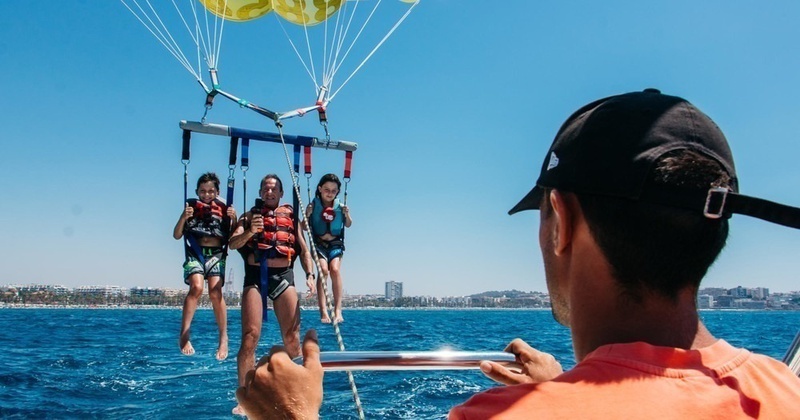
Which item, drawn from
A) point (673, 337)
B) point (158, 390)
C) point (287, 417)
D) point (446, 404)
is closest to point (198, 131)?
point (287, 417)

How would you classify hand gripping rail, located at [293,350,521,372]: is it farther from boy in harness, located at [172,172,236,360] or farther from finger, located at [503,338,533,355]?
boy in harness, located at [172,172,236,360]

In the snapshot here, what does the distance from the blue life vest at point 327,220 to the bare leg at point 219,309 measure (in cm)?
144

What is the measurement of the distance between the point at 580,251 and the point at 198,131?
5297mm

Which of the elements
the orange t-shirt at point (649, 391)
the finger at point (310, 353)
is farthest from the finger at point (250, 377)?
the orange t-shirt at point (649, 391)

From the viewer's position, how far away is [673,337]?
3.77 feet

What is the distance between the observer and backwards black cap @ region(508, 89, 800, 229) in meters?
1.09

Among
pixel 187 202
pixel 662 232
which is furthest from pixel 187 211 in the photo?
pixel 662 232

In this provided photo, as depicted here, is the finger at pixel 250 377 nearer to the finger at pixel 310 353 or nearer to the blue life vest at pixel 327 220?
the finger at pixel 310 353

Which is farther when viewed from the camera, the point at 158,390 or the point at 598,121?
the point at 158,390

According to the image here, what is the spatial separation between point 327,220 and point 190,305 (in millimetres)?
1903

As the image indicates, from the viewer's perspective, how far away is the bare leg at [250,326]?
20.6 ft

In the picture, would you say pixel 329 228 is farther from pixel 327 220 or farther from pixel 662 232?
pixel 662 232

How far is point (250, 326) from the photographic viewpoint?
247 inches

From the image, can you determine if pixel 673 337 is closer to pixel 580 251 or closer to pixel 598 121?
pixel 580 251
